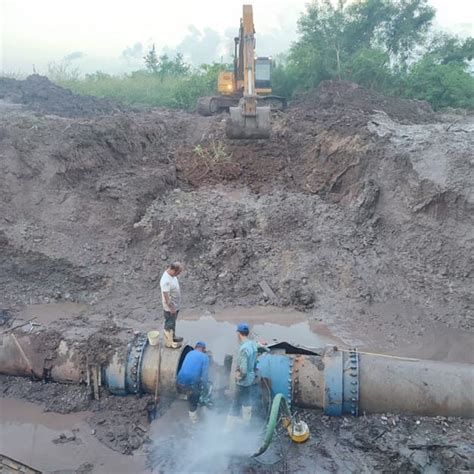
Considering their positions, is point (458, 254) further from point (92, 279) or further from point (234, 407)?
point (92, 279)

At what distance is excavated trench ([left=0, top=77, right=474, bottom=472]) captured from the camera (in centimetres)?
647

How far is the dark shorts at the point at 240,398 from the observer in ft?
21.3

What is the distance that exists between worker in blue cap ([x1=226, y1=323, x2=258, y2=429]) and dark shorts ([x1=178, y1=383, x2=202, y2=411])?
46 cm

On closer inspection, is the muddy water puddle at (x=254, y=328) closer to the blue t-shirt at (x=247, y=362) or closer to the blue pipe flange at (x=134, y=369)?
the blue pipe flange at (x=134, y=369)

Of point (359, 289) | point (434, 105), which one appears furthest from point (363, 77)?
point (359, 289)

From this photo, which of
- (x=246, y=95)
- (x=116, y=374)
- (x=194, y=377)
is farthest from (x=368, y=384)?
(x=246, y=95)

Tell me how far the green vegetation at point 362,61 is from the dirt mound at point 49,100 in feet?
14.8

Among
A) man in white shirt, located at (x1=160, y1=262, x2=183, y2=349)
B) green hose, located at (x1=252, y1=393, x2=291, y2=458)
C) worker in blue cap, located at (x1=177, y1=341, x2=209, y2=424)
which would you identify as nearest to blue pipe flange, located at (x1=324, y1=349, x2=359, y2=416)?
green hose, located at (x1=252, y1=393, x2=291, y2=458)

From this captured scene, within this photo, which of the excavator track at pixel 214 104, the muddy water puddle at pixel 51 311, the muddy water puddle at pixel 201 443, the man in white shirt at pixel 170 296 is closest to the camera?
the muddy water puddle at pixel 201 443

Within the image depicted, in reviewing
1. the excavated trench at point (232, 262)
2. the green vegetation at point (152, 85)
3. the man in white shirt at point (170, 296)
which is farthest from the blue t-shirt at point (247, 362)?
the green vegetation at point (152, 85)

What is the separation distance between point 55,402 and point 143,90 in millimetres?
22810

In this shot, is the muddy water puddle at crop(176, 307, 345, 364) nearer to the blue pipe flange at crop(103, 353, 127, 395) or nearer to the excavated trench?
the excavated trench

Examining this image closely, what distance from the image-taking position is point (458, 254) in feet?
32.7

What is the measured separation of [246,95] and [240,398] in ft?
32.5
